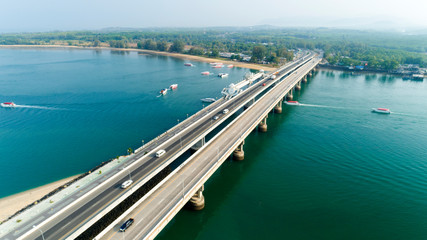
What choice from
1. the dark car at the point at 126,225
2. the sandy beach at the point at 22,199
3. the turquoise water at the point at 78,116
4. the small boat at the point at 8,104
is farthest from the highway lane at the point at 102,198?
the small boat at the point at 8,104

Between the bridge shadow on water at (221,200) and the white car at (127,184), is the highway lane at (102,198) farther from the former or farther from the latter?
the bridge shadow on water at (221,200)

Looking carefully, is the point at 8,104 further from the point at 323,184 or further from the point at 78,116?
the point at 323,184

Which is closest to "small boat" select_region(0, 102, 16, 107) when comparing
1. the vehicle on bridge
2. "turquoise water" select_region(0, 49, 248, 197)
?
"turquoise water" select_region(0, 49, 248, 197)

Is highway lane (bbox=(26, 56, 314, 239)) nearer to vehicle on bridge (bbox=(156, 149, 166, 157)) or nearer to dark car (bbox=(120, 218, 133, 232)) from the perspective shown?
vehicle on bridge (bbox=(156, 149, 166, 157))

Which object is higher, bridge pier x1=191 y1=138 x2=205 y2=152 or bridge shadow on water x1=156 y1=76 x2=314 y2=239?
bridge pier x1=191 y1=138 x2=205 y2=152

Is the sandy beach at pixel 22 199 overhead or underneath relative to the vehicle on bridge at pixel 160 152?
underneath

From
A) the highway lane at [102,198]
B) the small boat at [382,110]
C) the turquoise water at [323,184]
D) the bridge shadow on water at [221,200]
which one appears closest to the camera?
the highway lane at [102,198]

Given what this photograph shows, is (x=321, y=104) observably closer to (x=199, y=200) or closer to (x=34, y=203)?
(x=199, y=200)
